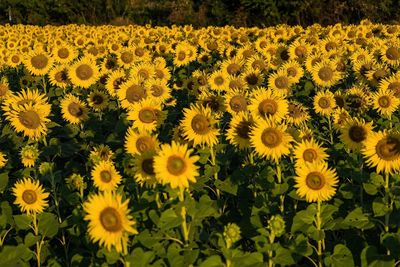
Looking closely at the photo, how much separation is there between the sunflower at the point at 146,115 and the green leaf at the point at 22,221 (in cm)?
163

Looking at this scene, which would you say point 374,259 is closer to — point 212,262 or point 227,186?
point 212,262

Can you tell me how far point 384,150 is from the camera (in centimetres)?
419

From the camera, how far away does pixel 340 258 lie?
386 centimetres

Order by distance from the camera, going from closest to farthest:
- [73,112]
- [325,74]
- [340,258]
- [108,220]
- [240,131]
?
[108,220] → [340,258] → [240,131] → [73,112] → [325,74]

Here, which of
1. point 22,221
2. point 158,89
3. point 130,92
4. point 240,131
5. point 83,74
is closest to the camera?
point 22,221

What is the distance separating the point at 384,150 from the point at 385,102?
8.41 feet

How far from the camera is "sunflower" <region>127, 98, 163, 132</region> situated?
561 centimetres

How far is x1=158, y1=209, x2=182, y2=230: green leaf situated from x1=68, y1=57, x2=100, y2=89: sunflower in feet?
18.7

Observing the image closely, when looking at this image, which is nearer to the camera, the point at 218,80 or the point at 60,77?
the point at 218,80

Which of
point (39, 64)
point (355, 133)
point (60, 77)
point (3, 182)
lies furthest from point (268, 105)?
point (39, 64)

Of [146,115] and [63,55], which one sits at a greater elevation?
[63,55]

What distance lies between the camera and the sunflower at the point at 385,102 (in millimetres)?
6492

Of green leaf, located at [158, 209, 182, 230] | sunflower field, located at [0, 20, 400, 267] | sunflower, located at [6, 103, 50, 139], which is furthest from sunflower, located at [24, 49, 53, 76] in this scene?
green leaf, located at [158, 209, 182, 230]

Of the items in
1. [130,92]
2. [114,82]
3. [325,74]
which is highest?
[114,82]
